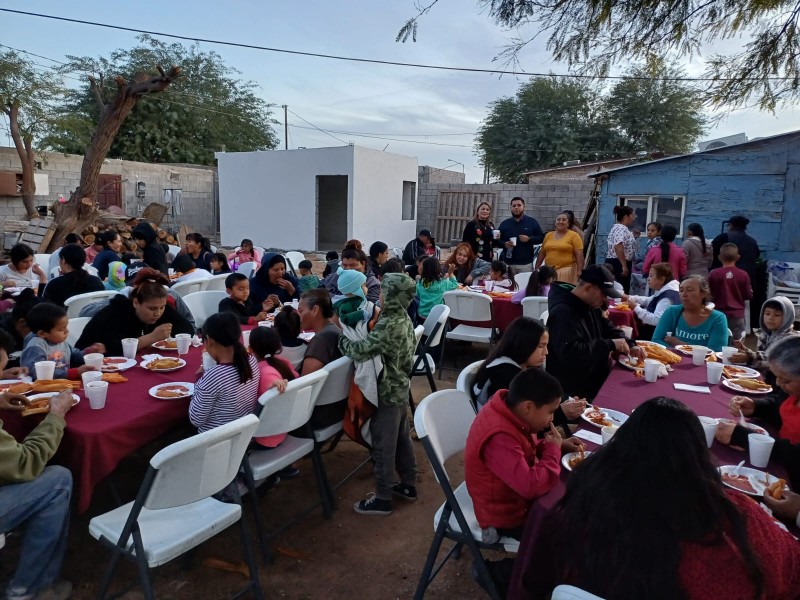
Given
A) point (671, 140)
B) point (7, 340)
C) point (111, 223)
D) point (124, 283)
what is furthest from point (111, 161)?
point (671, 140)

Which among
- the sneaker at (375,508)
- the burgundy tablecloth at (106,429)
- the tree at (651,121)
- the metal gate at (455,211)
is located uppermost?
the tree at (651,121)

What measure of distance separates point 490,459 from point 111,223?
15.3 meters

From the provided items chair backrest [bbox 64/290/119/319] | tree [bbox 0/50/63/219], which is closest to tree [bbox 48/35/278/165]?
tree [bbox 0/50/63/219]

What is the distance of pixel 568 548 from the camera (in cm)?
163

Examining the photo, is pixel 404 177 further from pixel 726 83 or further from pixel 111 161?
pixel 726 83

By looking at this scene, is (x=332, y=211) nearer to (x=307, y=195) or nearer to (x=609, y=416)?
(x=307, y=195)

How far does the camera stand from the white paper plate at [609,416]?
8.76 ft

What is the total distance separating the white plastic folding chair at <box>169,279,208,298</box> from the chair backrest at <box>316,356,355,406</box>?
3.35 metres

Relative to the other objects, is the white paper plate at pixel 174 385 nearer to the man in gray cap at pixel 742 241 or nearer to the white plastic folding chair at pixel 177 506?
the white plastic folding chair at pixel 177 506

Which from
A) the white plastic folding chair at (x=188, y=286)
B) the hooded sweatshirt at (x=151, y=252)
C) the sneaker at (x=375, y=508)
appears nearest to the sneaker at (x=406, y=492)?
the sneaker at (x=375, y=508)

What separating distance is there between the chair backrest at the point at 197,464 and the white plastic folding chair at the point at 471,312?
3841 mm

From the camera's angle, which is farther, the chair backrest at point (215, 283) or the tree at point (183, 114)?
the tree at point (183, 114)

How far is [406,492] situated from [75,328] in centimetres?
272

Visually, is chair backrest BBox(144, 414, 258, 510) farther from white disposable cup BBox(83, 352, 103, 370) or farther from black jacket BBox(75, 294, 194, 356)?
black jacket BBox(75, 294, 194, 356)
